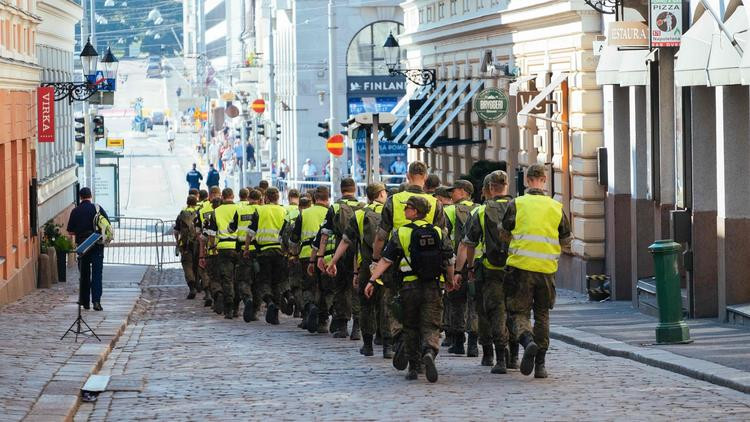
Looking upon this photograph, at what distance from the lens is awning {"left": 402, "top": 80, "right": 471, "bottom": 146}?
37.5 meters

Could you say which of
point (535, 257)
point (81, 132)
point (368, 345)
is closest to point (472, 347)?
point (368, 345)

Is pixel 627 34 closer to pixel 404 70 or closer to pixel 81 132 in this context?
pixel 404 70

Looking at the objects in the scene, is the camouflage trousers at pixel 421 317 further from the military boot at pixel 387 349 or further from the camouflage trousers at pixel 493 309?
the military boot at pixel 387 349

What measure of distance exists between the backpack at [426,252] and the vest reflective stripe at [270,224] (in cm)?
826

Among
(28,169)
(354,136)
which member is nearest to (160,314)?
(28,169)

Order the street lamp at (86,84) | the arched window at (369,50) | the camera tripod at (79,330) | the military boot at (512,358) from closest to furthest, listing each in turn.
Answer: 1. the military boot at (512,358)
2. the camera tripod at (79,330)
3. the street lamp at (86,84)
4. the arched window at (369,50)

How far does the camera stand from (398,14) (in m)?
72.4

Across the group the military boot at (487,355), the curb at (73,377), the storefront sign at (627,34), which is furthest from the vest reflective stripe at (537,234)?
the storefront sign at (627,34)

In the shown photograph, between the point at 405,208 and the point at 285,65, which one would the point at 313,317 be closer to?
the point at 405,208

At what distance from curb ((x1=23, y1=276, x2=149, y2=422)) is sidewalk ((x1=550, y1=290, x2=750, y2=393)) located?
15.5 feet

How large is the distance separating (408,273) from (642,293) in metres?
8.63

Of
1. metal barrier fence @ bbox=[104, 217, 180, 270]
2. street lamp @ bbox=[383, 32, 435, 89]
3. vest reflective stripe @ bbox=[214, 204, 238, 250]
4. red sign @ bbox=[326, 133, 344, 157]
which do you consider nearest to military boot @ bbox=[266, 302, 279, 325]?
vest reflective stripe @ bbox=[214, 204, 238, 250]

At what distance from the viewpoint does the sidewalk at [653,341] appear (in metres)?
14.8

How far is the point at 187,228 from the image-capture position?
2920cm
